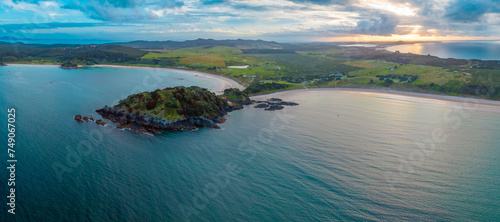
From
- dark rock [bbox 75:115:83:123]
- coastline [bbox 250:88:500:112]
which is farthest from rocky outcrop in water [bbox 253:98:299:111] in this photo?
dark rock [bbox 75:115:83:123]

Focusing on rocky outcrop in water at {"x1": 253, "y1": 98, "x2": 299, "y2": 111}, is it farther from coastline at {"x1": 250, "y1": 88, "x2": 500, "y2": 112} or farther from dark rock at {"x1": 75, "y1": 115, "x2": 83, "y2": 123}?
dark rock at {"x1": 75, "y1": 115, "x2": 83, "y2": 123}

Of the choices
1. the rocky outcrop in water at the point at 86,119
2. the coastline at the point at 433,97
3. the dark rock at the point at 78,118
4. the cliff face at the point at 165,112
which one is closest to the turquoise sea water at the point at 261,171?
the rocky outcrop in water at the point at 86,119

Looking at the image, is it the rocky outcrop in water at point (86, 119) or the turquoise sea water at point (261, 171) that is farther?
the rocky outcrop in water at point (86, 119)

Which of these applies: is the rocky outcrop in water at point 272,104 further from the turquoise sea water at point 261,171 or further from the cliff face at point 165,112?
the cliff face at point 165,112

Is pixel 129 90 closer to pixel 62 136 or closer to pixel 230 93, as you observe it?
pixel 230 93

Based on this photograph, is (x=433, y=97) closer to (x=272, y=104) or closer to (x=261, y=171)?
(x=272, y=104)

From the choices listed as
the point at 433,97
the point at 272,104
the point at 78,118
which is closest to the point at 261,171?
the point at 78,118
